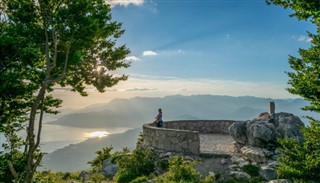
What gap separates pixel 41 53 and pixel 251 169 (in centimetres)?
1394

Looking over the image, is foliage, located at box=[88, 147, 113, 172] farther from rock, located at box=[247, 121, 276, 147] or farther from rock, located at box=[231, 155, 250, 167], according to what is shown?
rock, located at box=[247, 121, 276, 147]

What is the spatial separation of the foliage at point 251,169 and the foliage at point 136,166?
6604mm

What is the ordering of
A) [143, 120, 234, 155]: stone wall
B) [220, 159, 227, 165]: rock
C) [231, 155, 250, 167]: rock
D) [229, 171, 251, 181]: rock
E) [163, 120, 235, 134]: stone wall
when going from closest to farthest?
[229, 171, 251, 181]: rock < [231, 155, 250, 167]: rock < [220, 159, 227, 165]: rock < [143, 120, 234, 155]: stone wall < [163, 120, 235, 134]: stone wall

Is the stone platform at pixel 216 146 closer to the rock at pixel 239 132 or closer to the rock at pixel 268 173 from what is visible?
the rock at pixel 239 132

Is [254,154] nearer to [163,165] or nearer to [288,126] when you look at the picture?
[288,126]

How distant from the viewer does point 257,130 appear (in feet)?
59.7

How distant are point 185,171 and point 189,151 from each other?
399 cm

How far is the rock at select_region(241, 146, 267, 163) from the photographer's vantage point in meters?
16.5

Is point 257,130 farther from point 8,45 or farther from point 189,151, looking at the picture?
point 8,45

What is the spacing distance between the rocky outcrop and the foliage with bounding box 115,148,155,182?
6.64m

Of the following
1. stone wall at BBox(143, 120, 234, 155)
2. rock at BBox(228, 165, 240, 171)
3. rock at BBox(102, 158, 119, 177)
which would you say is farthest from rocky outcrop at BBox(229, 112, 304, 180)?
rock at BBox(102, 158, 119, 177)

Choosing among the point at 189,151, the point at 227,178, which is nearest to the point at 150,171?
the point at 189,151

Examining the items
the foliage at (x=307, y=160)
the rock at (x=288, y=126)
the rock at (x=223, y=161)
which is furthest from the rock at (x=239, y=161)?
the foliage at (x=307, y=160)

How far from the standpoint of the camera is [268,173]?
15.1 m
